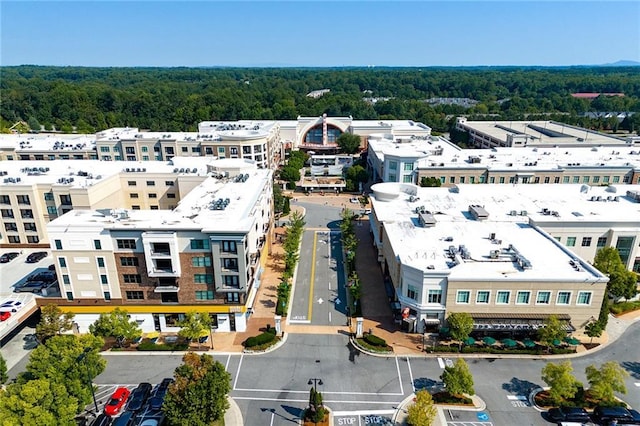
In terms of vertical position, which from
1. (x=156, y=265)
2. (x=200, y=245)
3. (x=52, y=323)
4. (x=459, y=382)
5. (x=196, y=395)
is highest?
(x=200, y=245)

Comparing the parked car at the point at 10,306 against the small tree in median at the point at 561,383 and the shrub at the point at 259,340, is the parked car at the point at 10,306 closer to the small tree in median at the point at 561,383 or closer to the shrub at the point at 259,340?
the shrub at the point at 259,340

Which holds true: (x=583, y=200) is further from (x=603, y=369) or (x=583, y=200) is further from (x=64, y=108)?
(x=64, y=108)

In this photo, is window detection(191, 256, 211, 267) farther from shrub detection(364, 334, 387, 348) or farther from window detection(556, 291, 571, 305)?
window detection(556, 291, 571, 305)

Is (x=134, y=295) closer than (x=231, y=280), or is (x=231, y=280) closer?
(x=231, y=280)

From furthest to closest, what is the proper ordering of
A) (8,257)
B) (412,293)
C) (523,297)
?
1. (8,257)
2. (412,293)
3. (523,297)

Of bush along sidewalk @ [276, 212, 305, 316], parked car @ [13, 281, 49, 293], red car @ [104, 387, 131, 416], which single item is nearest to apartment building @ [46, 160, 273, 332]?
bush along sidewalk @ [276, 212, 305, 316]

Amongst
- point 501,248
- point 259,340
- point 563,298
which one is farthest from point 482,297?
point 259,340

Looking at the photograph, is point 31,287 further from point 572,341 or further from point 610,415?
Result: point 572,341
